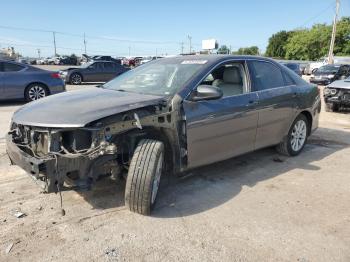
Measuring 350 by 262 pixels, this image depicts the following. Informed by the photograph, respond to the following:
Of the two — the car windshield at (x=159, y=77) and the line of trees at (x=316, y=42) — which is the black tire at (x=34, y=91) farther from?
the line of trees at (x=316, y=42)

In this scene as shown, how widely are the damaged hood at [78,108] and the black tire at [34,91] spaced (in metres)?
7.18

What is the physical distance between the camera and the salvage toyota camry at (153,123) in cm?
333

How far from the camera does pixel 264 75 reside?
17.0ft

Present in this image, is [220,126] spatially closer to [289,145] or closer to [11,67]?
[289,145]

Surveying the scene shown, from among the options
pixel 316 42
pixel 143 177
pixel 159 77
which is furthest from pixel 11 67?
pixel 316 42

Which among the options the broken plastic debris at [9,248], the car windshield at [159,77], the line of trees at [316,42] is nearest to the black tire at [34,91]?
the car windshield at [159,77]

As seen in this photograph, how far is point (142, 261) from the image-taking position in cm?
290

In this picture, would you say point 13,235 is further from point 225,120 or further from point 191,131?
point 225,120

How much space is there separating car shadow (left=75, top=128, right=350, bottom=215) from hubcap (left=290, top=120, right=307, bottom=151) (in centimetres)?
18

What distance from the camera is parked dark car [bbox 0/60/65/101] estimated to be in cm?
1048

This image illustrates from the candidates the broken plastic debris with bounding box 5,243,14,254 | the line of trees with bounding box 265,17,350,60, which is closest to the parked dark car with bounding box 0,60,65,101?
the broken plastic debris with bounding box 5,243,14,254

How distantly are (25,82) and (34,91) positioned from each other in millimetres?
368

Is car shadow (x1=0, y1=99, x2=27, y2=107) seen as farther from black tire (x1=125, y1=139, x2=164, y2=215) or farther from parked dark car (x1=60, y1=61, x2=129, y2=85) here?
black tire (x1=125, y1=139, x2=164, y2=215)

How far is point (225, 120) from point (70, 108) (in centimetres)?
182
